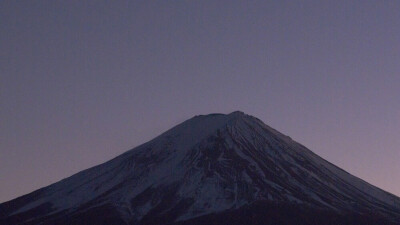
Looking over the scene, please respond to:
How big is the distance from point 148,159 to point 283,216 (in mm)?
30217

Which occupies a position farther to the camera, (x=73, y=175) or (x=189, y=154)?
(x=73, y=175)

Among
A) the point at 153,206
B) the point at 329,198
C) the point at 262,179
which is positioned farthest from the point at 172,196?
the point at 329,198

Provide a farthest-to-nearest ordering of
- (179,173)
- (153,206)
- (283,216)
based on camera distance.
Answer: (179,173), (153,206), (283,216)

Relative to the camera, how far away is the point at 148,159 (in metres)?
123

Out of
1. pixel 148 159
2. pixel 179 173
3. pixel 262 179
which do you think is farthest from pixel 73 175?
pixel 262 179

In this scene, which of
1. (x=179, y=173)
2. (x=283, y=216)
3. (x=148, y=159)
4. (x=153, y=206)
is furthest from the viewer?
(x=148, y=159)

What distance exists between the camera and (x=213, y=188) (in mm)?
107812

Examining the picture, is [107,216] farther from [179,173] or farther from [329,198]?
[329,198]

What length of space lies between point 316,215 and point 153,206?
19624 mm

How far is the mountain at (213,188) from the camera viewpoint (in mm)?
100625

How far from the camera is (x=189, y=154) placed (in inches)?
4737

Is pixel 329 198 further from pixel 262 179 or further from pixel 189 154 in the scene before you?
pixel 189 154

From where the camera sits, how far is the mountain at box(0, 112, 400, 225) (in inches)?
3962

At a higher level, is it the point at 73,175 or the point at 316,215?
the point at 73,175
